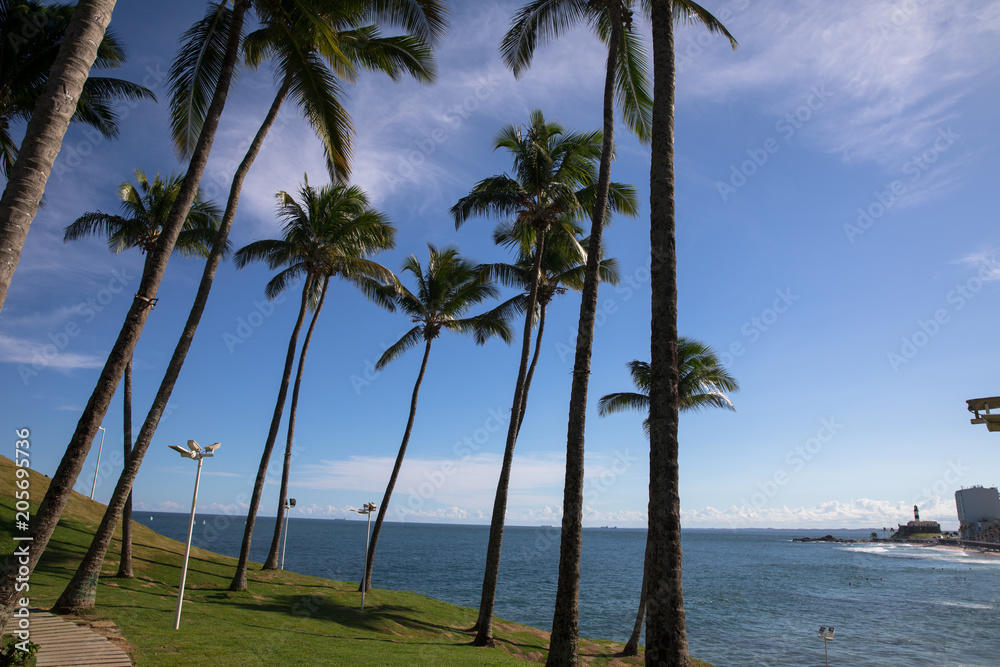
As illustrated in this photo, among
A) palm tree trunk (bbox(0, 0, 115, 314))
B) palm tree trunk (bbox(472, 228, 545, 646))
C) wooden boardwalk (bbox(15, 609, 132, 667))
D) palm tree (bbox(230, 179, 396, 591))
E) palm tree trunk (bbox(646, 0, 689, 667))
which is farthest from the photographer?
palm tree (bbox(230, 179, 396, 591))

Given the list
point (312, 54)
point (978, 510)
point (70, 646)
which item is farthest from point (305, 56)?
point (978, 510)

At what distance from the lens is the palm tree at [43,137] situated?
451cm

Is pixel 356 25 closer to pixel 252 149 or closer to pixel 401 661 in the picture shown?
pixel 252 149

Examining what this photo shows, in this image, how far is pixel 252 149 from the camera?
39.4ft

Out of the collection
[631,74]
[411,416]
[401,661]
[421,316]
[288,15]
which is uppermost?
[631,74]

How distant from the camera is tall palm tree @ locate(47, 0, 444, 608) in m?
10.2

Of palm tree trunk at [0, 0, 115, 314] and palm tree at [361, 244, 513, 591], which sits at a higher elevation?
palm tree at [361, 244, 513, 591]

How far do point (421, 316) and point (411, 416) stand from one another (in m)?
4.36

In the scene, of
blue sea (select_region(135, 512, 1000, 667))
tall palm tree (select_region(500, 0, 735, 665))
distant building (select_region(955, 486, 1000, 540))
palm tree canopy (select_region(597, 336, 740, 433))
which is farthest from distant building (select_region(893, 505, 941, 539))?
tall palm tree (select_region(500, 0, 735, 665))

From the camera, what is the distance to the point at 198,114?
36.8 feet

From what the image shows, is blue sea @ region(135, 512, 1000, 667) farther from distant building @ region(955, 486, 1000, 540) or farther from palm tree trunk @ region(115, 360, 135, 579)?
distant building @ region(955, 486, 1000, 540)

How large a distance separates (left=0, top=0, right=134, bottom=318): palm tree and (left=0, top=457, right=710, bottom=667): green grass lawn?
512cm

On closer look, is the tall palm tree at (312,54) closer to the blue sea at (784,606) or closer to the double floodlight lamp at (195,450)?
the double floodlight lamp at (195,450)

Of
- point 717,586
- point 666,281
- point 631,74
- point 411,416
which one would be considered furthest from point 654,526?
point 717,586
